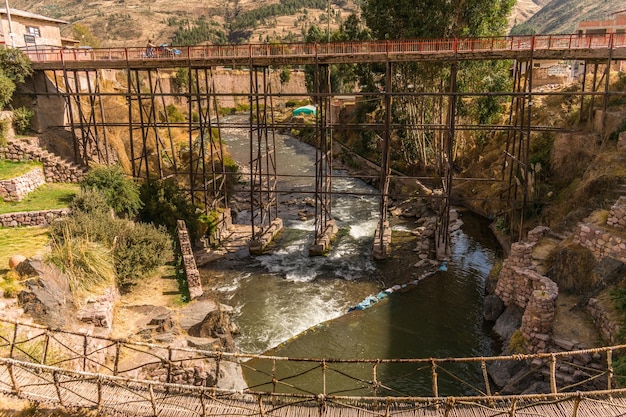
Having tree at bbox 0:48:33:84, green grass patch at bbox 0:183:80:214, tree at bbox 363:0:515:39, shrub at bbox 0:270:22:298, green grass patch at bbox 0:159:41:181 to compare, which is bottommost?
shrub at bbox 0:270:22:298

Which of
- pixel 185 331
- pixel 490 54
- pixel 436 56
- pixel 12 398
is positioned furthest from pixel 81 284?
pixel 490 54

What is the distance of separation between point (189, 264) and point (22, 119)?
39.1 ft

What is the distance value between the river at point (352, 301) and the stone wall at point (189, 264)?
1.62 m

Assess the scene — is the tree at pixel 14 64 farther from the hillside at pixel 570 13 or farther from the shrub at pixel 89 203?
the hillside at pixel 570 13

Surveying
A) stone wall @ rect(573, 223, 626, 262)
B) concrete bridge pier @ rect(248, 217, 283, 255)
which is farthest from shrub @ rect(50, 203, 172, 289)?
stone wall @ rect(573, 223, 626, 262)

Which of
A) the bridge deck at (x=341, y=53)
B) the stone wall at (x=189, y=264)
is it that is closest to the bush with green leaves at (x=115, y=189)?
the stone wall at (x=189, y=264)

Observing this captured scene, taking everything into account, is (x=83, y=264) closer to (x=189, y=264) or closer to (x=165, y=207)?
(x=189, y=264)

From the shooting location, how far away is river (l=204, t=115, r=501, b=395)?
51.2 feet

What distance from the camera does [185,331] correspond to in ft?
49.3

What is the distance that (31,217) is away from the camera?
1823 cm

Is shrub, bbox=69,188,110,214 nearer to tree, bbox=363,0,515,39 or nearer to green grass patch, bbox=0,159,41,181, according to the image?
green grass patch, bbox=0,159,41,181

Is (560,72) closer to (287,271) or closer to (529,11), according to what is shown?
(287,271)

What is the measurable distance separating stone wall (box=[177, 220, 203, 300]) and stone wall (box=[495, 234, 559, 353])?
419 inches

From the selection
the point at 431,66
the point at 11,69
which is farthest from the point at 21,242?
the point at 431,66
